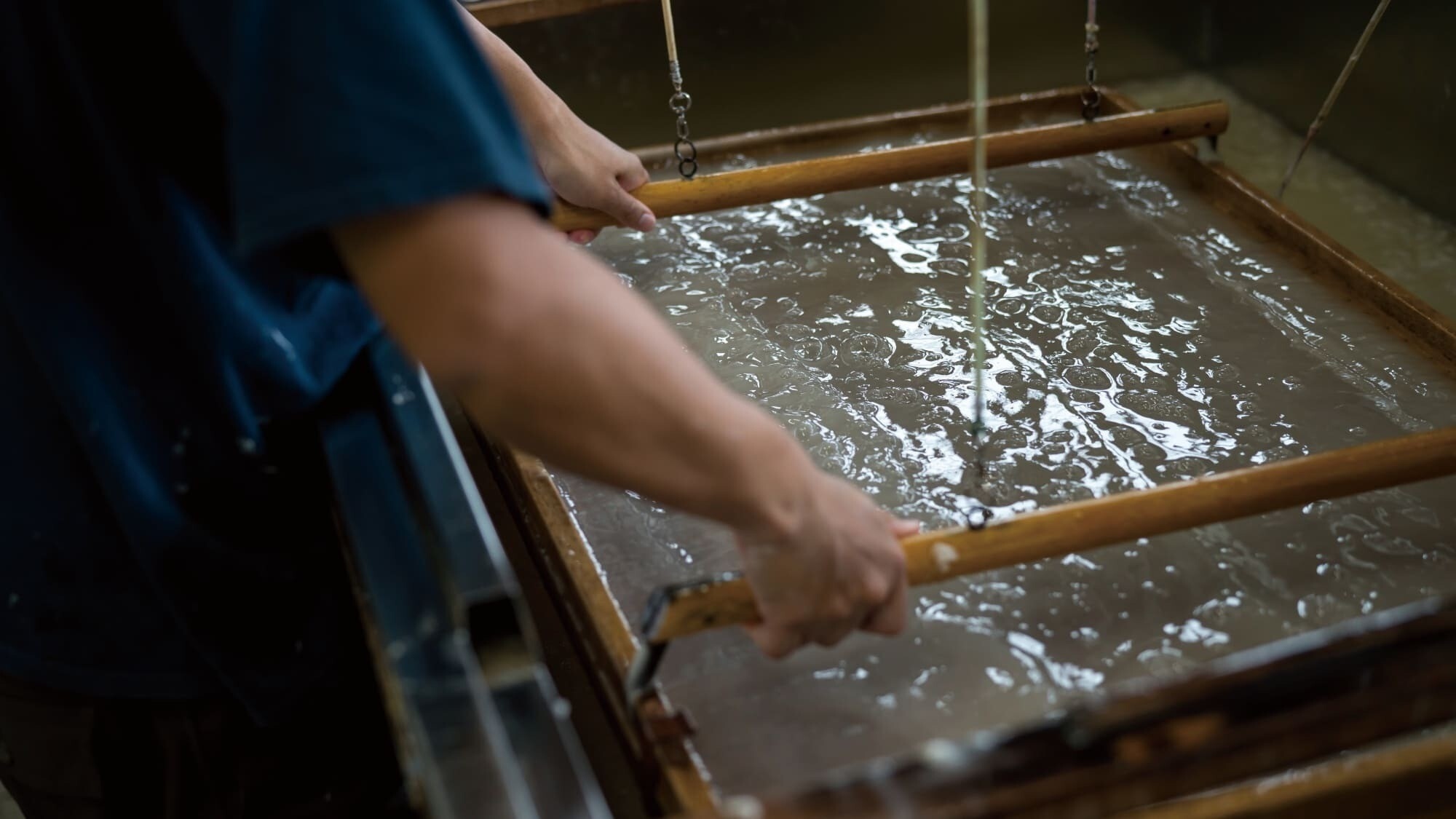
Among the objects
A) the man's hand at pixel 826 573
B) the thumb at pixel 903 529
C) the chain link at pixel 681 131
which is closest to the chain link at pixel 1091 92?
the chain link at pixel 681 131

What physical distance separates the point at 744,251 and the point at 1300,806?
148cm

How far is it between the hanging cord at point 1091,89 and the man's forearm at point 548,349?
1605mm

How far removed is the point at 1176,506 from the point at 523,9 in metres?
1.79

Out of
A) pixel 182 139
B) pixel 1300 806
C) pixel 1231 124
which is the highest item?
pixel 182 139

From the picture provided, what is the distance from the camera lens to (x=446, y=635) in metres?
0.79

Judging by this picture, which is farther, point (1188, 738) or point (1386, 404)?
point (1386, 404)

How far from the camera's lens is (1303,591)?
4.58 feet

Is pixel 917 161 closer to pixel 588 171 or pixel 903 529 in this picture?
pixel 588 171

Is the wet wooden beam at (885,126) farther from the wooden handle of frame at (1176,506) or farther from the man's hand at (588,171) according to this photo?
the wooden handle of frame at (1176,506)

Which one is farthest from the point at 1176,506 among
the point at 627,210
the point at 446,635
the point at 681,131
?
the point at 681,131

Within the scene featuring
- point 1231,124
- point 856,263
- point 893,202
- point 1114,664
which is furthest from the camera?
point 1231,124

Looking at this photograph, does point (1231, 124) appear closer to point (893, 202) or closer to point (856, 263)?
point (893, 202)

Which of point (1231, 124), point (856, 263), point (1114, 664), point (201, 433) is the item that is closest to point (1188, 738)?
point (1114, 664)

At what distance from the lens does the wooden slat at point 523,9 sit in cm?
245
